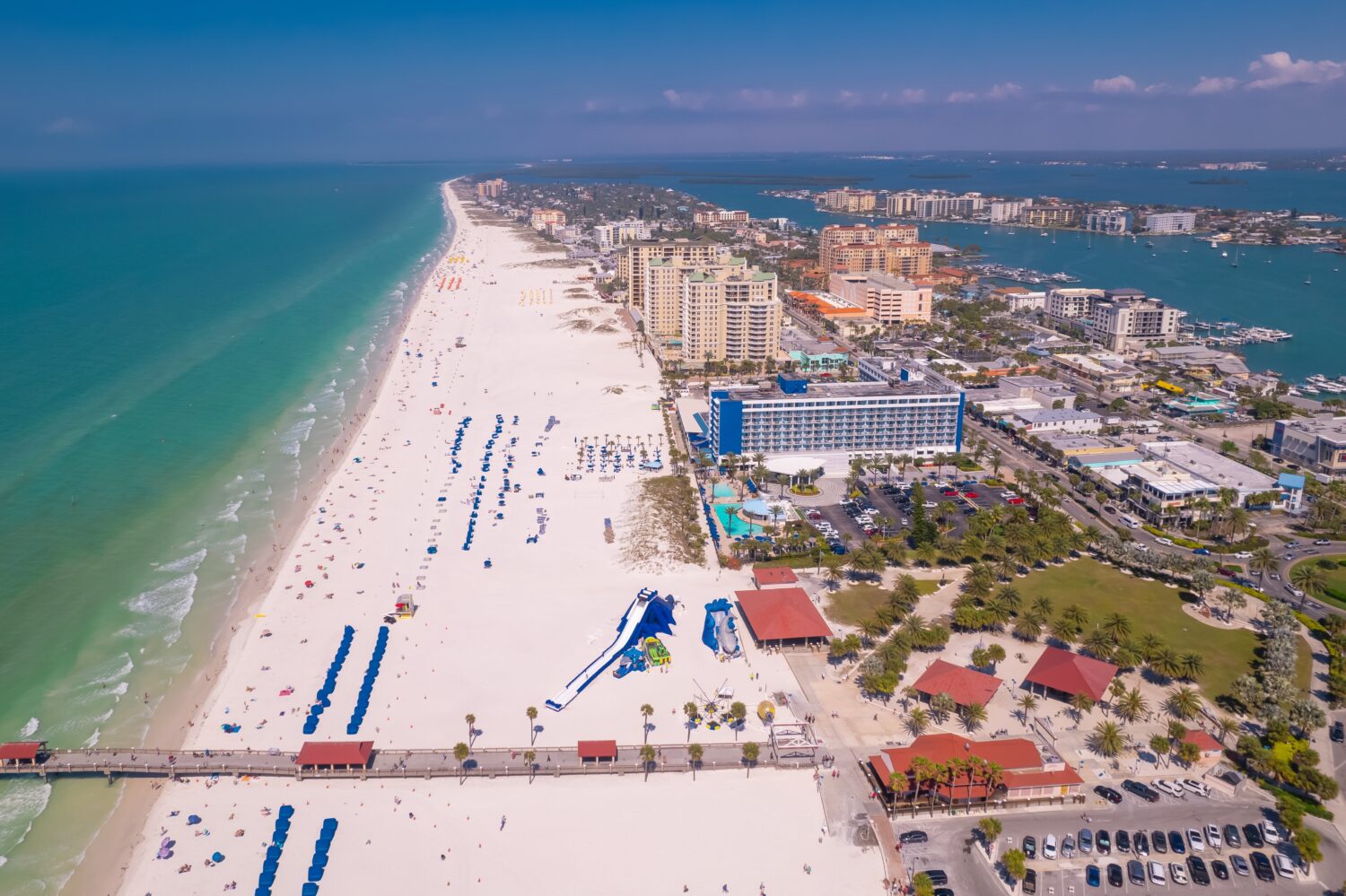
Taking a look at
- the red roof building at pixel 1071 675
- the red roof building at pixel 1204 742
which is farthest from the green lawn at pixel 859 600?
the red roof building at pixel 1204 742

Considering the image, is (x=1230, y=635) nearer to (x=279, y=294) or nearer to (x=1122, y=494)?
(x=1122, y=494)

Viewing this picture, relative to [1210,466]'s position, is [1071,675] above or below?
below

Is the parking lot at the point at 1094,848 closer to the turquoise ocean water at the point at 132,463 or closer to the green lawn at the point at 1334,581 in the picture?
the green lawn at the point at 1334,581

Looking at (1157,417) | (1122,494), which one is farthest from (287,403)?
(1157,417)

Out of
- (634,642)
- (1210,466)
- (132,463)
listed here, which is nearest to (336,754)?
(634,642)

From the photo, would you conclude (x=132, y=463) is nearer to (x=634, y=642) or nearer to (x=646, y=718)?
(x=634, y=642)

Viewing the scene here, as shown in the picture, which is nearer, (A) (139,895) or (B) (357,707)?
(A) (139,895)
